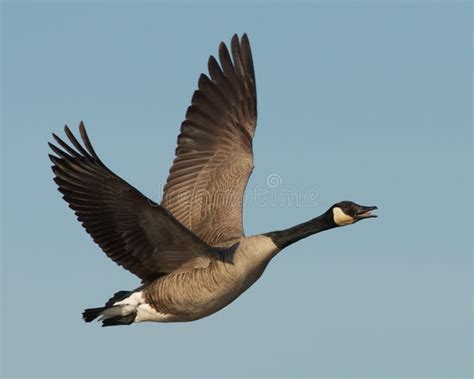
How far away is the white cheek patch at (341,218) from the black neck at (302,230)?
0.19 feet

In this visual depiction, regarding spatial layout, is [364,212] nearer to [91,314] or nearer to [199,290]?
[199,290]

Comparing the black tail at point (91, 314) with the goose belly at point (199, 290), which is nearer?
the goose belly at point (199, 290)

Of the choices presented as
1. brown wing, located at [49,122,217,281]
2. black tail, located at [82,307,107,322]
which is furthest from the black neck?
black tail, located at [82,307,107,322]

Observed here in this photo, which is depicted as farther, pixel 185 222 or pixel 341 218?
pixel 185 222

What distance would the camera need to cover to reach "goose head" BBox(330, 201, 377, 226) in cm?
1112

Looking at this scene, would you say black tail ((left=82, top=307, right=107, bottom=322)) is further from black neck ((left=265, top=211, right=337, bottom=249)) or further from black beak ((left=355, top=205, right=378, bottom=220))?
black beak ((left=355, top=205, right=378, bottom=220))

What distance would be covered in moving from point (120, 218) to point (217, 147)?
3.15m

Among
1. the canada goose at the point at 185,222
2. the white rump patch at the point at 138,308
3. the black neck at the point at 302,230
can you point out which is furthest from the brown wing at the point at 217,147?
the white rump patch at the point at 138,308

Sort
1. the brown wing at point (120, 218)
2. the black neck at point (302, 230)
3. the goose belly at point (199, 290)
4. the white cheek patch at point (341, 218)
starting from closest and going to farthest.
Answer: the brown wing at point (120, 218) → the goose belly at point (199, 290) → the black neck at point (302, 230) → the white cheek patch at point (341, 218)

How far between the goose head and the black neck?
0.25 ft

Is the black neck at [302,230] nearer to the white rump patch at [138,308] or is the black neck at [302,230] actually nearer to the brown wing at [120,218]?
the brown wing at [120,218]

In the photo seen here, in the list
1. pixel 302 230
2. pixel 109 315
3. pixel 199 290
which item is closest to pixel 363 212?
pixel 302 230

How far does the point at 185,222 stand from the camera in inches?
484

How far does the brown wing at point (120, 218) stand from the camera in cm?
1005
